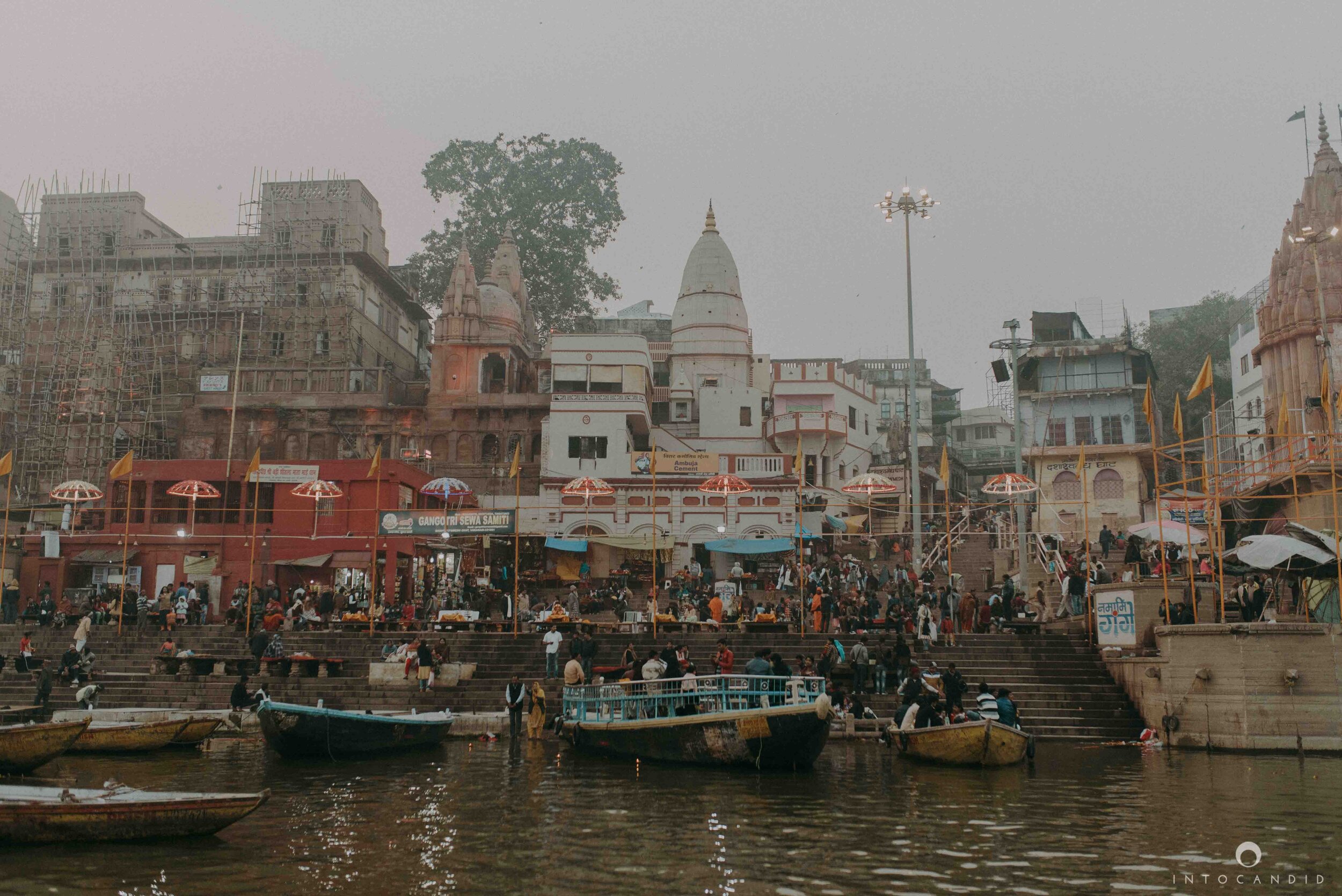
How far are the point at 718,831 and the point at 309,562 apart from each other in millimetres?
27451

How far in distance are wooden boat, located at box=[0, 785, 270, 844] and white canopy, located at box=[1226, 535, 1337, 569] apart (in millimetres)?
16455

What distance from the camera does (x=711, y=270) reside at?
197 feet

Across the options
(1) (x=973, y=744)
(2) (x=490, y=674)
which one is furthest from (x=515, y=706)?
(1) (x=973, y=744)

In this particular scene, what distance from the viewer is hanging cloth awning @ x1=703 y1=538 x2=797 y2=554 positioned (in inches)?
1464

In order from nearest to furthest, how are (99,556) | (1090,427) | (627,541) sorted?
1. (99,556)
2. (627,541)
3. (1090,427)

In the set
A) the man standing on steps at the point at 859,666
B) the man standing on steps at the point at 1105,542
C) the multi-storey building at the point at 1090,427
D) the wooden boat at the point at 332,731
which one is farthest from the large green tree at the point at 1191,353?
the wooden boat at the point at 332,731

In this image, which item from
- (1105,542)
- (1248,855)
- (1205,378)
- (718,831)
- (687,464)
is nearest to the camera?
(1248,855)

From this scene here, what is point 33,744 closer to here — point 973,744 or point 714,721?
point 714,721

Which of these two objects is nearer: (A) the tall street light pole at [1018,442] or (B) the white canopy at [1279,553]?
(B) the white canopy at [1279,553]

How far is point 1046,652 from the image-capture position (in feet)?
78.0

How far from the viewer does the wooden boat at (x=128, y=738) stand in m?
18.2

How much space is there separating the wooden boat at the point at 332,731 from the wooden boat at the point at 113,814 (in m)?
6.13

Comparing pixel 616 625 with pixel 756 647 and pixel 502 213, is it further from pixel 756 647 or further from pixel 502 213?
pixel 502 213

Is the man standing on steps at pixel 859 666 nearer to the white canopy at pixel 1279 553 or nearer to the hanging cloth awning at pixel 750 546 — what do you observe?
the white canopy at pixel 1279 553
